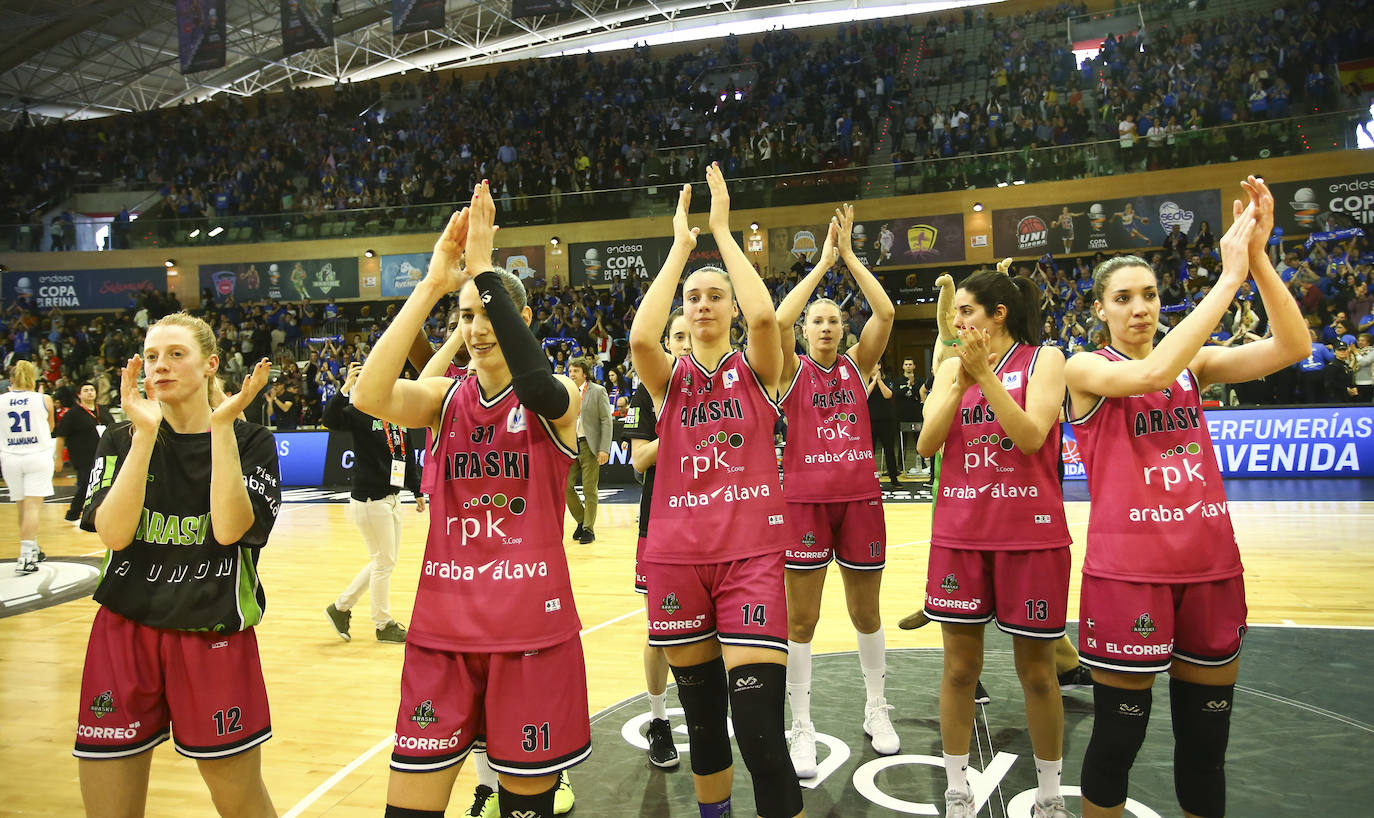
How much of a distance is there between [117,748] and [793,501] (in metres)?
2.79

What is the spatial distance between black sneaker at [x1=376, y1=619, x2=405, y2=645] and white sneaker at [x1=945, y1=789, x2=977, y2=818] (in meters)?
4.19

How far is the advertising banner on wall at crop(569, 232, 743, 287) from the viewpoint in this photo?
20.3 metres

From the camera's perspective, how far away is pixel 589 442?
898 cm

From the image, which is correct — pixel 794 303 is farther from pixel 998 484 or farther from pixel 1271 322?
pixel 1271 322

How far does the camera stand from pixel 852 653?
5.55m

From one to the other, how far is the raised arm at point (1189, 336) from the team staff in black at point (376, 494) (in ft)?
14.9

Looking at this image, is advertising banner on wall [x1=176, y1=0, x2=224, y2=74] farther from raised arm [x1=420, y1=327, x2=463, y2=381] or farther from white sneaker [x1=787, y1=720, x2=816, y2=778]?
white sneaker [x1=787, y1=720, x2=816, y2=778]

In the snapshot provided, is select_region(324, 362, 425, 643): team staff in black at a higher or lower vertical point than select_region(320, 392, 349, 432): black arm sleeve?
lower

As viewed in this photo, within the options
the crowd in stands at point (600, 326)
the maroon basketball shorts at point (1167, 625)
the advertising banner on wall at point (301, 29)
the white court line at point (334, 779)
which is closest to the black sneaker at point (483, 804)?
the white court line at point (334, 779)

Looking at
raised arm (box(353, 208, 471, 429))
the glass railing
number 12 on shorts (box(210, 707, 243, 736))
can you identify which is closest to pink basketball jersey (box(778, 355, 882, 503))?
raised arm (box(353, 208, 471, 429))

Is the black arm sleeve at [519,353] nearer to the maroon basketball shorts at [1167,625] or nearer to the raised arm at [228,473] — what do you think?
the raised arm at [228,473]

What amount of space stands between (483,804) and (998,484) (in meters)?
2.42

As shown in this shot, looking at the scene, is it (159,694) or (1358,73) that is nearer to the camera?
(159,694)

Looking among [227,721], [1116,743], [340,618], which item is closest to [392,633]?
[340,618]
